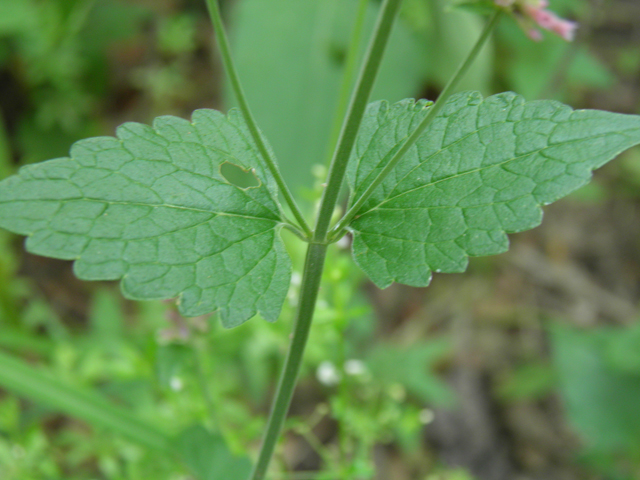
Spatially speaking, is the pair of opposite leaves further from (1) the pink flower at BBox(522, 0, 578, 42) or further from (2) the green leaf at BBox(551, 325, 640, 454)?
(2) the green leaf at BBox(551, 325, 640, 454)

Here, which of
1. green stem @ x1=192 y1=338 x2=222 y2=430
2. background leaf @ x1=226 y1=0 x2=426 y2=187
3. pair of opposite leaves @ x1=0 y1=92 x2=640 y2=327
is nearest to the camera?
pair of opposite leaves @ x1=0 y1=92 x2=640 y2=327

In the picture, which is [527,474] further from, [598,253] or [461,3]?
[461,3]

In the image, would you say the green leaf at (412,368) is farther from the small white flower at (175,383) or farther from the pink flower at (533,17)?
the pink flower at (533,17)

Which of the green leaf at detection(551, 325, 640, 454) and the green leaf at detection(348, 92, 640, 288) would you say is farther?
the green leaf at detection(551, 325, 640, 454)

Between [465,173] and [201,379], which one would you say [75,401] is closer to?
[201,379]

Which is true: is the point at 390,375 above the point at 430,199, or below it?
below

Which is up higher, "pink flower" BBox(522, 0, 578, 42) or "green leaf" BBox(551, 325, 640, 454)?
"pink flower" BBox(522, 0, 578, 42)

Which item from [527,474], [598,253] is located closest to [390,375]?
[527,474]

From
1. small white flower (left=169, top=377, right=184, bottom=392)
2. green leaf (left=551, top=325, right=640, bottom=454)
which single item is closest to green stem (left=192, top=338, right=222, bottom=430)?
small white flower (left=169, top=377, right=184, bottom=392)
